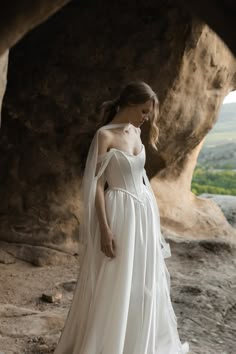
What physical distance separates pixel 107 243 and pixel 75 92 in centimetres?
213

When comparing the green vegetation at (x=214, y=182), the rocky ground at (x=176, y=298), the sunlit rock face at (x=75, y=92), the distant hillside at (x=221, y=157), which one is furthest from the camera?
the distant hillside at (x=221, y=157)

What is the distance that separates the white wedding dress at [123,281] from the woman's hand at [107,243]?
36mm

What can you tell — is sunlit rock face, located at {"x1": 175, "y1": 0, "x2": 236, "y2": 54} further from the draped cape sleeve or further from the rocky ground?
the rocky ground

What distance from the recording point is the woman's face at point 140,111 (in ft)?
9.53

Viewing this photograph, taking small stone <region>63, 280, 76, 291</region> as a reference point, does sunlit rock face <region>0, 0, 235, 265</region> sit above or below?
above

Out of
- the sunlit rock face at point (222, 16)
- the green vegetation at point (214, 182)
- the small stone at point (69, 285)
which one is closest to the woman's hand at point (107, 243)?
the sunlit rock face at point (222, 16)

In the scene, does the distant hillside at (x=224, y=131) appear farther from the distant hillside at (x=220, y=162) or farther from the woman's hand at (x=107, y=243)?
the woman's hand at (x=107, y=243)

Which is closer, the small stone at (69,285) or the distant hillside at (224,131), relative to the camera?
the small stone at (69,285)

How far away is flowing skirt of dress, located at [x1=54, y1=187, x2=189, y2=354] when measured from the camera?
9.41 ft

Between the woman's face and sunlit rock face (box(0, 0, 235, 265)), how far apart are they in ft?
5.73

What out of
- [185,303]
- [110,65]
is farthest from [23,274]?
[110,65]

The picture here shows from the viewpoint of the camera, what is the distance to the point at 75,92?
4.74m

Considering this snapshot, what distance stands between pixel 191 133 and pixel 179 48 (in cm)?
94

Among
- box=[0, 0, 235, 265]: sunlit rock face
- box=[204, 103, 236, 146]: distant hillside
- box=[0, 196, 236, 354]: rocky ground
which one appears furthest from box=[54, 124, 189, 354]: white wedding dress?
box=[204, 103, 236, 146]: distant hillside
